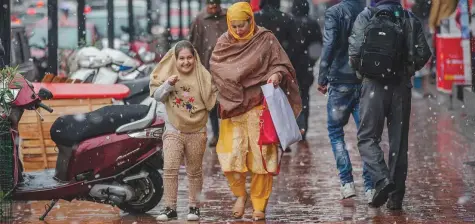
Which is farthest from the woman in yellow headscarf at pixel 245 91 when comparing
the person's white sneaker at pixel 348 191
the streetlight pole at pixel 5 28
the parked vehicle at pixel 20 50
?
the parked vehicle at pixel 20 50

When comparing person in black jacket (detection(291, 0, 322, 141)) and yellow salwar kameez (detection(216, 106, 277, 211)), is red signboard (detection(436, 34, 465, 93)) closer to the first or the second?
person in black jacket (detection(291, 0, 322, 141))

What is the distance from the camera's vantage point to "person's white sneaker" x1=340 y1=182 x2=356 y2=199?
1177 cm

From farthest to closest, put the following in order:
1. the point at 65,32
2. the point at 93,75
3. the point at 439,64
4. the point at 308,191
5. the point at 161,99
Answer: the point at 65,32 < the point at 439,64 < the point at 93,75 < the point at 308,191 < the point at 161,99

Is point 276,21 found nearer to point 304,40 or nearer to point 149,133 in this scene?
point 304,40

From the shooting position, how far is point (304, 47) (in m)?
16.8

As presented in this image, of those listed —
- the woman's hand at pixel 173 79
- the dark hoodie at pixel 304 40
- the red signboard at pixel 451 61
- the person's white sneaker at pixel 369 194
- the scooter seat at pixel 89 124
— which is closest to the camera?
the woman's hand at pixel 173 79

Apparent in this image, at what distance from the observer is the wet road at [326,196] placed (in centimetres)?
1076

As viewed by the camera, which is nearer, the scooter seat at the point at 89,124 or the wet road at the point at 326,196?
the wet road at the point at 326,196

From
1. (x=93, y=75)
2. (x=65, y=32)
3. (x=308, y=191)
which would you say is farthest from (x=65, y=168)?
(x=65, y=32)

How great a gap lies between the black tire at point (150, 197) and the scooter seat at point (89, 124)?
44 centimetres

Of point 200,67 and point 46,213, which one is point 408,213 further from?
point 46,213

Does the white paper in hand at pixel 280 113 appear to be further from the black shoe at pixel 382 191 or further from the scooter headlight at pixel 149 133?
the scooter headlight at pixel 149 133

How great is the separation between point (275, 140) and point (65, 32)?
68.4 ft

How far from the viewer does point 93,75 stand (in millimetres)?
16688
